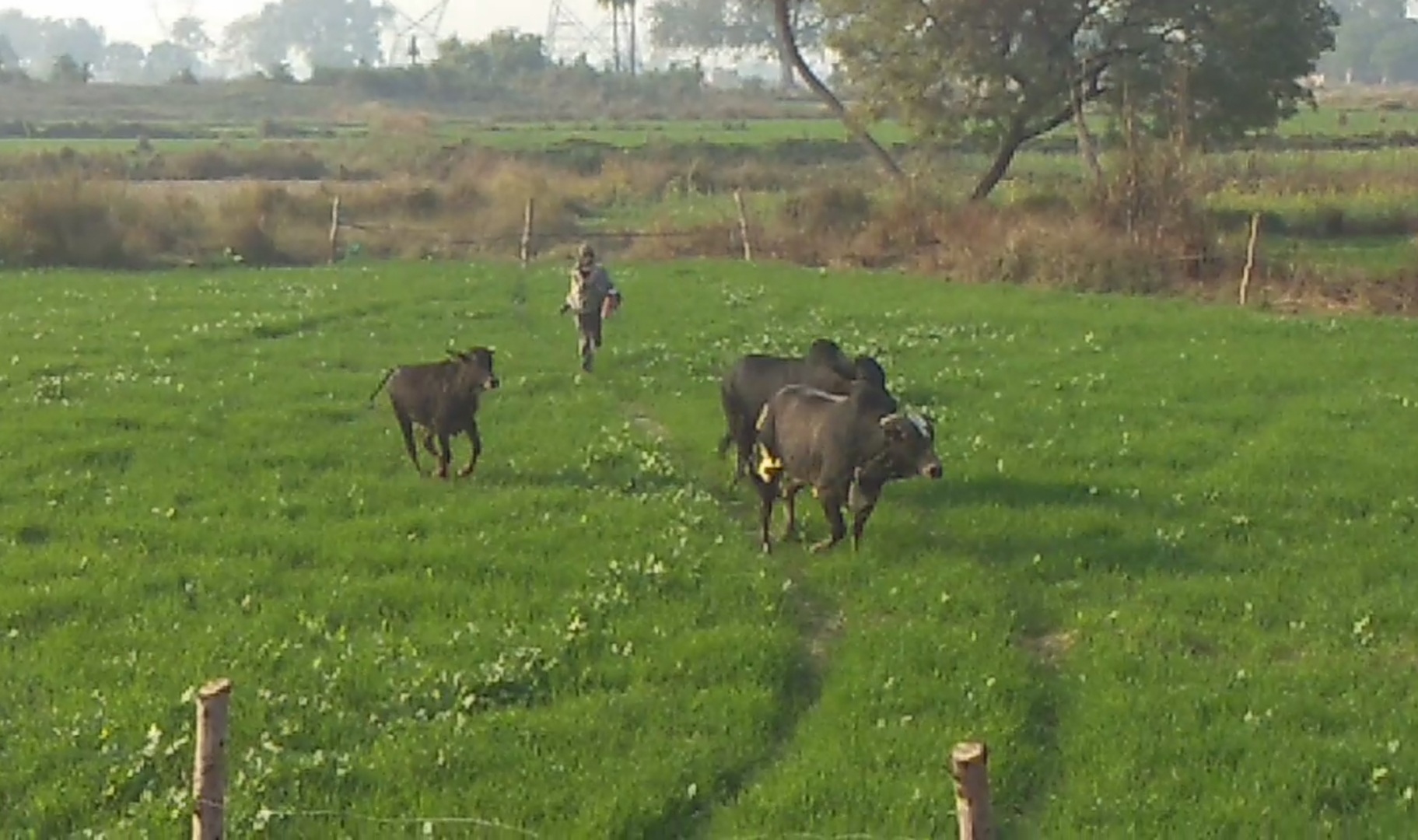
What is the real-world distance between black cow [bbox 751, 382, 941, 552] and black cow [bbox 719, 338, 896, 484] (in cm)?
102

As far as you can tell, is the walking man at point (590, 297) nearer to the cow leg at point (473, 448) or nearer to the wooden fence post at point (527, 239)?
the cow leg at point (473, 448)

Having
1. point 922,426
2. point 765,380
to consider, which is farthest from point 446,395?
point 922,426

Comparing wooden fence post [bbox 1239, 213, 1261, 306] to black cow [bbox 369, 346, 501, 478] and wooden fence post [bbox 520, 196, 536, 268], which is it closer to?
wooden fence post [bbox 520, 196, 536, 268]

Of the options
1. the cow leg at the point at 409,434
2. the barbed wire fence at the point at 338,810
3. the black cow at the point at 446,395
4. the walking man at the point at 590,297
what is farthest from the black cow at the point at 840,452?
the walking man at the point at 590,297

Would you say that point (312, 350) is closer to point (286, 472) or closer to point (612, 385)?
point (612, 385)

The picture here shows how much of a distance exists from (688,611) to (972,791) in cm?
618

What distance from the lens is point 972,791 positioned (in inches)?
207

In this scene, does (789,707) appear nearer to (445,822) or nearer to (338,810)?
(445,822)

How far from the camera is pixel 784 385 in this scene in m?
14.7

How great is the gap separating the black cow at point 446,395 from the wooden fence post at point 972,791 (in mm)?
10499

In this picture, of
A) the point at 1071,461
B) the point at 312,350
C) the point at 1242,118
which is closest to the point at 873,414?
the point at 1071,461

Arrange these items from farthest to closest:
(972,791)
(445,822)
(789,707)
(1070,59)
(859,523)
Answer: (1070,59), (859,523), (789,707), (445,822), (972,791)

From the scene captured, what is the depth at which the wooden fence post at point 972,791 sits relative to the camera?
17.0ft

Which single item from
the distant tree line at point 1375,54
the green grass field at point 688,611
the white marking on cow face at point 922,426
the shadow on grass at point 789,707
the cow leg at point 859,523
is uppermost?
the distant tree line at point 1375,54
